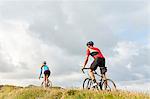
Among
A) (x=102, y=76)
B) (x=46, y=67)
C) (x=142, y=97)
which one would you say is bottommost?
(x=142, y=97)

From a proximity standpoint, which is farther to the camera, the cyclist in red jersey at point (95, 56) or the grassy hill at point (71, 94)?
the cyclist in red jersey at point (95, 56)

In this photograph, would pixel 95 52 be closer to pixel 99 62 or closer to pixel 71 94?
pixel 99 62

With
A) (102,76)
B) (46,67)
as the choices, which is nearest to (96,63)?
(102,76)

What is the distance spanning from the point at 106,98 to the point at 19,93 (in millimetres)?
8255

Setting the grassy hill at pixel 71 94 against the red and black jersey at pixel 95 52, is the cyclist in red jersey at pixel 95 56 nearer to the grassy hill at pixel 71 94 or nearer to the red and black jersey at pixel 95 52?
the red and black jersey at pixel 95 52

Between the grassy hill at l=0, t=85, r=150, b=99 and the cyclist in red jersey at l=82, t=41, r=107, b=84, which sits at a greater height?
the cyclist in red jersey at l=82, t=41, r=107, b=84

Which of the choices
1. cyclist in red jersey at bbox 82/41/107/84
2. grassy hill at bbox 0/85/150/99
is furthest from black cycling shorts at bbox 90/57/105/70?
grassy hill at bbox 0/85/150/99

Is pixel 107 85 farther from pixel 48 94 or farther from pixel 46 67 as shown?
pixel 46 67

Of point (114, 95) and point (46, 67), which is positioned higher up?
point (46, 67)

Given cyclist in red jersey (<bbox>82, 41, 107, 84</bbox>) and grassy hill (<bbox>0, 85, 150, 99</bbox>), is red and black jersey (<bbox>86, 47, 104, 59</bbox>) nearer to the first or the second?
cyclist in red jersey (<bbox>82, 41, 107, 84</bbox>)

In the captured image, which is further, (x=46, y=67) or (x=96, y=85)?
(x=46, y=67)

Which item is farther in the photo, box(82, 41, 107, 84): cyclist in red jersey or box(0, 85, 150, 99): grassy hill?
box(82, 41, 107, 84): cyclist in red jersey

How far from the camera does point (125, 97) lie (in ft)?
48.5

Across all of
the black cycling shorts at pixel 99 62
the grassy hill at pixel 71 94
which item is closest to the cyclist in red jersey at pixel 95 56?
the black cycling shorts at pixel 99 62
